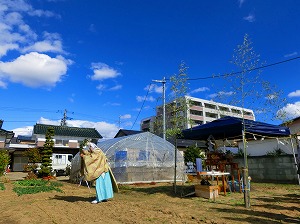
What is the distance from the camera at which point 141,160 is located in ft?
55.8

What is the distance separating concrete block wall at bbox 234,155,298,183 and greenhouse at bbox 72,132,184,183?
467 cm

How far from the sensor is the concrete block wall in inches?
581

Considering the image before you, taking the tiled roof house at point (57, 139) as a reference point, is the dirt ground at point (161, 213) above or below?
below

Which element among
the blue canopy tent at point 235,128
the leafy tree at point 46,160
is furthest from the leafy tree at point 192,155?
the blue canopy tent at point 235,128

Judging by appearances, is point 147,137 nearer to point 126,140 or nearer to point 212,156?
point 126,140

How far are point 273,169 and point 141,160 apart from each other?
26.0 feet

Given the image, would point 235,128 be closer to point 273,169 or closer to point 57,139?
point 273,169

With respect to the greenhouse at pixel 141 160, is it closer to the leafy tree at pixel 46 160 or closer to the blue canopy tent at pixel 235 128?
the blue canopy tent at pixel 235 128

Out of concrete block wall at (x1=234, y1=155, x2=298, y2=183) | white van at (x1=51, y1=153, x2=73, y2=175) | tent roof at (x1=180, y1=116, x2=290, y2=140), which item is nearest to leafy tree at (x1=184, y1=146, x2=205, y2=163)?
concrete block wall at (x1=234, y1=155, x2=298, y2=183)

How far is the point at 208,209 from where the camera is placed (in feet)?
24.1

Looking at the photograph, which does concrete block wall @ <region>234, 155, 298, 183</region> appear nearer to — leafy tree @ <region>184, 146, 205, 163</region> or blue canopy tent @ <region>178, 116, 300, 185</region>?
blue canopy tent @ <region>178, 116, 300, 185</region>

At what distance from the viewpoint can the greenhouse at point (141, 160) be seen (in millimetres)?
16359

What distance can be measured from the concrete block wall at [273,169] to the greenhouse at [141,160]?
15.3 feet

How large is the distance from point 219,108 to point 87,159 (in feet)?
16.8
